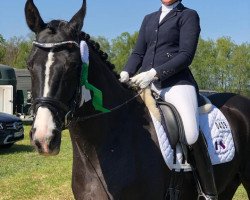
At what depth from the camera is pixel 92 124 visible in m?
3.57

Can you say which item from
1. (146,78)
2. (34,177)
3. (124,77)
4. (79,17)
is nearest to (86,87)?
(79,17)

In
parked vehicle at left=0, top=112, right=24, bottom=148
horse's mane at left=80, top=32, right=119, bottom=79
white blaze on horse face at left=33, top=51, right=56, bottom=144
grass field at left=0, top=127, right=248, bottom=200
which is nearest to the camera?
white blaze on horse face at left=33, top=51, right=56, bottom=144

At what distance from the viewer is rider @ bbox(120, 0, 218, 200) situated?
160 inches

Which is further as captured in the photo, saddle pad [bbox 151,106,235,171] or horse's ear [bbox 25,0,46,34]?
saddle pad [bbox 151,106,235,171]

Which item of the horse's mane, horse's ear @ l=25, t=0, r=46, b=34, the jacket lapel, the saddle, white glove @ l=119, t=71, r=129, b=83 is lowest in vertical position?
the saddle

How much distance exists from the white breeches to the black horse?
1.05 feet

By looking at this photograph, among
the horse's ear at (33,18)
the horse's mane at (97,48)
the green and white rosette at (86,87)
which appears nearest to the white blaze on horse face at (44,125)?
the green and white rosette at (86,87)

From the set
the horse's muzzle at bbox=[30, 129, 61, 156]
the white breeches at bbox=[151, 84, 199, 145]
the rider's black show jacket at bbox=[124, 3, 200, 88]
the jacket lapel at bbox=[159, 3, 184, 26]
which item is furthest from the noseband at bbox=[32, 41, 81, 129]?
the jacket lapel at bbox=[159, 3, 184, 26]

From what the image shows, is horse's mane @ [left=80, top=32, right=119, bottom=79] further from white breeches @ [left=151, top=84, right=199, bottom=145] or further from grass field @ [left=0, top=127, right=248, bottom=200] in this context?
grass field @ [left=0, top=127, right=248, bottom=200]

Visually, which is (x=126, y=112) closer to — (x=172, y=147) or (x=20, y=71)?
(x=172, y=147)

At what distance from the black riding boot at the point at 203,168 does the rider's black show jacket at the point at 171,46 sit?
0.60 meters

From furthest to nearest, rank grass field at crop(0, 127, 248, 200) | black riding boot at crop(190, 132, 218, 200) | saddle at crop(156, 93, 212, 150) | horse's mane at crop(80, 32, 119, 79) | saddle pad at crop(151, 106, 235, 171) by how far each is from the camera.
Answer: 1. grass field at crop(0, 127, 248, 200)
2. saddle pad at crop(151, 106, 235, 171)
3. black riding boot at crop(190, 132, 218, 200)
4. saddle at crop(156, 93, 212, 150)
5. horse's mane at crop(80, 32, 119, 79)

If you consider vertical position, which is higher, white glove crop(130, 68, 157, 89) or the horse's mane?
the horse's mane

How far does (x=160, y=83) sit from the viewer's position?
431 centimetres
